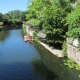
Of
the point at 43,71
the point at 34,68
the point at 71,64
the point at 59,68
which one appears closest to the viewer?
the point at 43,71

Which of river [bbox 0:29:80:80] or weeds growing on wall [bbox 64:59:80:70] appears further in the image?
weeds growing on wall [bbox 64:59:80:70]

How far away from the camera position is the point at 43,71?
904 inches

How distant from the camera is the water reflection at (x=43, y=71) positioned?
20906mm

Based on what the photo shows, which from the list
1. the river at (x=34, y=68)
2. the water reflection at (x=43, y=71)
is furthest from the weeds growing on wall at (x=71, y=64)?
the water reflection at (x=43, y=71)

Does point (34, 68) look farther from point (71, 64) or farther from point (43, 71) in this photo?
point (71, 64)

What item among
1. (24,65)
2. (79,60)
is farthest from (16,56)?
(79,60)

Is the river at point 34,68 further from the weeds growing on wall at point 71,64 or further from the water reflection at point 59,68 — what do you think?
the weeds growing on wall at point 71,64

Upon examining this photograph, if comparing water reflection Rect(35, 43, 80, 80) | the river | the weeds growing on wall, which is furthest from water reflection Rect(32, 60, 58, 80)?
the weeds growing on wall

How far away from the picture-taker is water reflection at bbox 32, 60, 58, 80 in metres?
20.9

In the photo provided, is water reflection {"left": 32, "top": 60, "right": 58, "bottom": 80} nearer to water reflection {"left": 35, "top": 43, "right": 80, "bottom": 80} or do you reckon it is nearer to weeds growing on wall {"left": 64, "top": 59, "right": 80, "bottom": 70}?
water reflection {"left": 35, "top": 43, "right": 80, "bottom": 80}

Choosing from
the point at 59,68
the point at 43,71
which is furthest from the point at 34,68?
the point at 59,68

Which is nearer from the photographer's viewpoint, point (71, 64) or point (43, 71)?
point (43, 71)

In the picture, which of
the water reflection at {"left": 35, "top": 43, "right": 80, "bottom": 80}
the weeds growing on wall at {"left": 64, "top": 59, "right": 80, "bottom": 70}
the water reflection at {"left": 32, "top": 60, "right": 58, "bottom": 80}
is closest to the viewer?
the water reflection at {"left": 35, "top": 43, "right": 80, "bottom": 80}

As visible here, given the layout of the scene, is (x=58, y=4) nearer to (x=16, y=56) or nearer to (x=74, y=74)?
(x=16, y=56)
